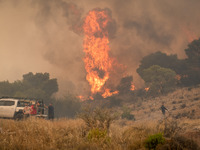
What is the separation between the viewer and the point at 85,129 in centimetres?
841

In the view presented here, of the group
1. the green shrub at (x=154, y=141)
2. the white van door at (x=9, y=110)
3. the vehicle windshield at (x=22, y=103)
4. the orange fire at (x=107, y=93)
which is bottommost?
the green shrub at (x=154, y=141)

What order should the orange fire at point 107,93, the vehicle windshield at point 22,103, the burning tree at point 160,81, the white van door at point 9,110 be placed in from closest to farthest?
the white van door at point 9,110, the vehicle windshield at point 22,103, the burning tree at point 160,81, the orange fire at point 107,93

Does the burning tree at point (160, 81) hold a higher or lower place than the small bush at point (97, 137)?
higher

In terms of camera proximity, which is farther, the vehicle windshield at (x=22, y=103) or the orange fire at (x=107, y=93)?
the orange fire at (x=107, y=93)

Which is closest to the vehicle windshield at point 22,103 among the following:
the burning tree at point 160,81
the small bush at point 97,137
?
the small bush at point 97,137

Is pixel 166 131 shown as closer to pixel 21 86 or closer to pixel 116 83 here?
pixel 21 86

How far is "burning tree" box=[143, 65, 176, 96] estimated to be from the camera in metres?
54.4

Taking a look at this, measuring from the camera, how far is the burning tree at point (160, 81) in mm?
54406

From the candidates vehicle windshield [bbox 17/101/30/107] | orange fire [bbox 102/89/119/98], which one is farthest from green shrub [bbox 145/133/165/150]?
orange fire [bbox 102/89/119/98]

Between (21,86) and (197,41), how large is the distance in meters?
57.3

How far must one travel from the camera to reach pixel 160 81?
55.7 m

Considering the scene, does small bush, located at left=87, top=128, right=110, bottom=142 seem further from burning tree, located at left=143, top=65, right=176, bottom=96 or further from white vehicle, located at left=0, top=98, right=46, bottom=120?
burning tree, located at left=143, top=65, right=176, bottom=96

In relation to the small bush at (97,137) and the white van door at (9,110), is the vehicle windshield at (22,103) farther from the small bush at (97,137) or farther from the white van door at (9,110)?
the small bush at (97,137)

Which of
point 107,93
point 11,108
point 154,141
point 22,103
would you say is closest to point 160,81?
point 107,93
